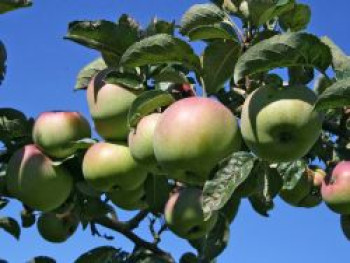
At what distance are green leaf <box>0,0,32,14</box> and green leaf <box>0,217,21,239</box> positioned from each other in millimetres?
1230

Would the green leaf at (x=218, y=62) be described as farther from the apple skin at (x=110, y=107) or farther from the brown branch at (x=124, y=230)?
the brown branch at (x=124, y=230)

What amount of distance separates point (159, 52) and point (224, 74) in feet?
0.69

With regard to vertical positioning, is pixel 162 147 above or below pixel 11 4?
below

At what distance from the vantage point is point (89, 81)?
101 inches

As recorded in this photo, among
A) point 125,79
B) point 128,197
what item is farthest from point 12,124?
point 125,79

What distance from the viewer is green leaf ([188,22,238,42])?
1.96 m

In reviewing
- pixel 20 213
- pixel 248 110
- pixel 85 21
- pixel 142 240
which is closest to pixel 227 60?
pixel 248 110

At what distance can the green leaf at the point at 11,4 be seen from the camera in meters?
→ 2.24

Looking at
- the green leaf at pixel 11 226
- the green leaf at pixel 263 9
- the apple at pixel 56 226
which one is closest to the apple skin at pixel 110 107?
the green leaf at pixel 263 9

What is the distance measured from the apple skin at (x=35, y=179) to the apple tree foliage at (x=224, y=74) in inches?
2.1

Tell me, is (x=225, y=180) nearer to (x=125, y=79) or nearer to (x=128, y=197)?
(x=125, y=79)

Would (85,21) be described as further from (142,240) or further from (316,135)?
(142,240)

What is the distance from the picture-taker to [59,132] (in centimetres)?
256

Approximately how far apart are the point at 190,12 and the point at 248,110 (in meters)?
→ 0.40
